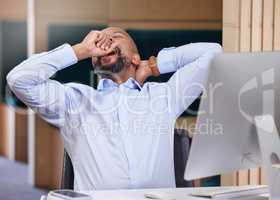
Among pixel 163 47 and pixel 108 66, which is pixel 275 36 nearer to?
pixel 163 47

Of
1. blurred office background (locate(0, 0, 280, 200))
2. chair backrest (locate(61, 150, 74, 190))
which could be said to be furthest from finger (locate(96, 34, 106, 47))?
chair backrest (locate(61, 150, 74, 190))

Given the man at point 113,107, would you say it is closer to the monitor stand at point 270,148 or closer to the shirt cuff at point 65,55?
the shirt cuff at point 65,55

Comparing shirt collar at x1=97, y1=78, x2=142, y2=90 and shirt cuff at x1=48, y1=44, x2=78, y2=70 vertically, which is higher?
shirt cuff at x1=48, y1=44, x2=78, y2=70

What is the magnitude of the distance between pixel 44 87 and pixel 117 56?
51cm

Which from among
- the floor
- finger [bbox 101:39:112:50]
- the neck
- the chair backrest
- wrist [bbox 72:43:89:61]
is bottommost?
the floor

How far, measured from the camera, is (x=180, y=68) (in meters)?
3.26

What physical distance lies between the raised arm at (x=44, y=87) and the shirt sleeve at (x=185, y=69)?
555 millimetres

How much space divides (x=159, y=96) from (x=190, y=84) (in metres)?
0.21

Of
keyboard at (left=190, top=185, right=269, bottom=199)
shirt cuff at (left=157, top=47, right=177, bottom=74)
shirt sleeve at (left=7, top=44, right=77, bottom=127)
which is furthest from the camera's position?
shirt cuff at (left=157, top=47, right=177, bottom=74)

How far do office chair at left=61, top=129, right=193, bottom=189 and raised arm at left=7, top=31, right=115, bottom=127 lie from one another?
286 millimetres

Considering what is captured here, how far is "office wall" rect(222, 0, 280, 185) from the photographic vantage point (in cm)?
352

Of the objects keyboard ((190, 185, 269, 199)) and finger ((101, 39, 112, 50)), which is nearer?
keyboard ((190, 185, 269, 199))

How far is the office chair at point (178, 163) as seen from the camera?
2732 millimetres

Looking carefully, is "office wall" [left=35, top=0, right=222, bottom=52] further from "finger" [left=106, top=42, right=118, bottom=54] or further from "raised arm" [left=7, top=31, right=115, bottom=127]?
"raised arm" [left=7, top=31, right=115, bottom=127]
